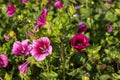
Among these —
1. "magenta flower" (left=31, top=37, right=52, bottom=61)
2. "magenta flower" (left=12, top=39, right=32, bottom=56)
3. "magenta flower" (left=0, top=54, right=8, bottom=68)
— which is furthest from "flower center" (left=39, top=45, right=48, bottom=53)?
"magenta flower" (left=0, top=54, right=8, bottom=68)

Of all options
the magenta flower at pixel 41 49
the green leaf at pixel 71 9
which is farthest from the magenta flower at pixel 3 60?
the green leaf at pixel 71 9

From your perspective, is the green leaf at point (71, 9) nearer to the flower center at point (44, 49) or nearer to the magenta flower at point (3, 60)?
the flower center at point (44, 49)

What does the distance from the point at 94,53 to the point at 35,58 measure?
410 millimetres

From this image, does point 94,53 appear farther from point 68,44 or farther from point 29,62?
point 29,62

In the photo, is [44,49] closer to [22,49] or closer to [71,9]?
[22,49]

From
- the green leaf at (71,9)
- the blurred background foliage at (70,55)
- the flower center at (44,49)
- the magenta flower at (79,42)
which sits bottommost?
the blurred background foliage at (70,55)

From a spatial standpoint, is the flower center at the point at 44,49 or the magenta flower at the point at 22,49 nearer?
the flower center at the point at 44,49

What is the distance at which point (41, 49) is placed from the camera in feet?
7.14

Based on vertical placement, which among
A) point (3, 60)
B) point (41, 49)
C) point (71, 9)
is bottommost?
point (3, 60)

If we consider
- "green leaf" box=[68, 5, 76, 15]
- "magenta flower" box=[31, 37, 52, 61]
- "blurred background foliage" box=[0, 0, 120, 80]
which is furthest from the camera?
"green leaf" box=[68, 5, 76, 15]

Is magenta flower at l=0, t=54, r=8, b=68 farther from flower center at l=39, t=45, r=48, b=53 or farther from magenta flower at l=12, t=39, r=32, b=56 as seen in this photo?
flower center at l=39, t=45, r=48, b=53

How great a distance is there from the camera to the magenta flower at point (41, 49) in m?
2.07

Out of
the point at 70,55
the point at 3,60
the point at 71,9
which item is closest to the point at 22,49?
the point at 3,60

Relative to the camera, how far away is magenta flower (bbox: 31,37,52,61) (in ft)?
6.78
